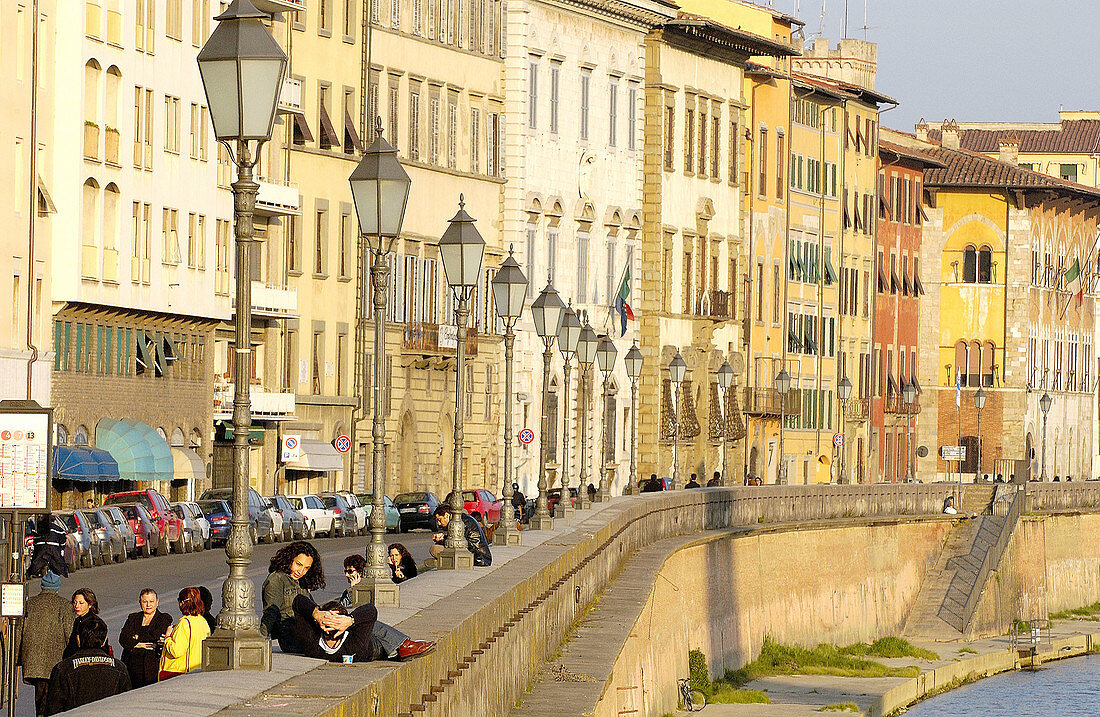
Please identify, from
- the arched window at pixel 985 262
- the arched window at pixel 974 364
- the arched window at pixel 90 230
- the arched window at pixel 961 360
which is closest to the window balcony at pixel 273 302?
the arched window at pixel 90 230

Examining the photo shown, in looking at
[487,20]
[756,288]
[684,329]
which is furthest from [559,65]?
[756,288]

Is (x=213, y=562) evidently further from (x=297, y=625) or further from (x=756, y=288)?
(x=756, y=288)

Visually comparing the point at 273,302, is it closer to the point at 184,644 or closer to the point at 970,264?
the point at 184,644

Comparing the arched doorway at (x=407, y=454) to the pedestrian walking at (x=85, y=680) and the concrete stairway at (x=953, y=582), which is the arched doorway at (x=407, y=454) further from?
the pedestrian walking at (x=85, y=680)

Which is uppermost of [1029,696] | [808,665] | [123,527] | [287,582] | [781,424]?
[781,424]

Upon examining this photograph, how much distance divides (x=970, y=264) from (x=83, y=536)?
8877 centimetres

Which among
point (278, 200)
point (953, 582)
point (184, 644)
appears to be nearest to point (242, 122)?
point (184, 644)

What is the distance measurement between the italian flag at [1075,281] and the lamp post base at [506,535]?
10147 centimetres

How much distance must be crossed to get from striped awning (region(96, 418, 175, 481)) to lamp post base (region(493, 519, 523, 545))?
22.1m

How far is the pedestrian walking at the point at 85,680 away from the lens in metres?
18.9

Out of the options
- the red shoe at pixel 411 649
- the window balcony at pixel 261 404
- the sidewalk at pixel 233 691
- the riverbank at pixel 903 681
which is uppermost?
the window balcony at pixel 261 404

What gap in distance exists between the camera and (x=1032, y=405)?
433 feet

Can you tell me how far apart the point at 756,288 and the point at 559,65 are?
20.5 m

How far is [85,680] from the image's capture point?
18969 mm
